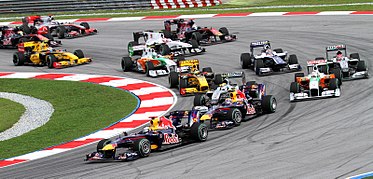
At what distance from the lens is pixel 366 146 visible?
19.0 metres

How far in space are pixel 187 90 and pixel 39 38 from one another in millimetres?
13944

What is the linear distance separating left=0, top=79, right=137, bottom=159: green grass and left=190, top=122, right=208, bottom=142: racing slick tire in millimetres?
4134

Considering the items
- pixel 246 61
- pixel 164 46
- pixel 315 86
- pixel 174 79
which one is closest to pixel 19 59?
pixel 164 46

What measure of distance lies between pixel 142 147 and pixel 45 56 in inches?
724

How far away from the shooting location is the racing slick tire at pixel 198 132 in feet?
68.4

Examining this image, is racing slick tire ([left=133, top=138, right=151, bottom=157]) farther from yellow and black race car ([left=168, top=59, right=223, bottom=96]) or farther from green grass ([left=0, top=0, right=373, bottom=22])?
green grass ([left=0, top=0, right=373, bottom=22])

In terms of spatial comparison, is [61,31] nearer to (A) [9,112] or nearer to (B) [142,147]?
(A) [9,112]

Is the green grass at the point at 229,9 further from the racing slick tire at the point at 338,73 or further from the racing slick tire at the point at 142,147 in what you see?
the racing slick tire at the point at 142,147

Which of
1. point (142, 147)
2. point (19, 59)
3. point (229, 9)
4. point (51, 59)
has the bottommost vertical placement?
point (19, 59)

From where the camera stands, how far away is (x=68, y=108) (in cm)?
2822

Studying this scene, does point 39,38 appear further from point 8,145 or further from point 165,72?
point 8,145

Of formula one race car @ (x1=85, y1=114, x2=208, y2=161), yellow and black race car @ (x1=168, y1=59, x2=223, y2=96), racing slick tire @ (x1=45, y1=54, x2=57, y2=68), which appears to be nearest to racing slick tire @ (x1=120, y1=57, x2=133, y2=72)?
racing slick tire @ (x1=45, y1=54, x2=57, y2=68)

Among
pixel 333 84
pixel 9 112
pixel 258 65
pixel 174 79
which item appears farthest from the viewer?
pixel 258 65

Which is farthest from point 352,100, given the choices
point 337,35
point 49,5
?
point 49,5
